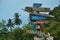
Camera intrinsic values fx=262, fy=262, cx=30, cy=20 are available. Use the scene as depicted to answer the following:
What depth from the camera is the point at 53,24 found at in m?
17.6

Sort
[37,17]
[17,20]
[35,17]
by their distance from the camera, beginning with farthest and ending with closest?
[17,20] → [37,17] → [35,17]

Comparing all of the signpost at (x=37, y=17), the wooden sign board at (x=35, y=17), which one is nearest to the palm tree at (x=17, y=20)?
the signpost at (x=37, y=17)

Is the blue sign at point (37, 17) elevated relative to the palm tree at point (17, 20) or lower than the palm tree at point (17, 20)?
elevated

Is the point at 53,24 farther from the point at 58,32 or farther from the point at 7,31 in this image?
the point at 7,31

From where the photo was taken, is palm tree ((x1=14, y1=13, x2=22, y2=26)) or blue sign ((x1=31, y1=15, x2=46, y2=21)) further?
palm tree ((x1=14, y1=13, x2=22, y2=26))

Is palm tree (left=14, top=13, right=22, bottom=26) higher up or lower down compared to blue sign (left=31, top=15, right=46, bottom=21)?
lower down

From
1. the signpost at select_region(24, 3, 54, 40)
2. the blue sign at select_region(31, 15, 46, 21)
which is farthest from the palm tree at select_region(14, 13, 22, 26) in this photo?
the blue sign at select_region(31, 15, 46, 21)

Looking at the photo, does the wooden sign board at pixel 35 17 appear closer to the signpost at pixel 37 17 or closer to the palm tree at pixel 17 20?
the signpost at pixel 37 17

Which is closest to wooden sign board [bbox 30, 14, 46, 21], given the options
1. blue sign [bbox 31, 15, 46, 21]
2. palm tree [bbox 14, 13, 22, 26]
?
blue sign [bbox 31, 15, 46, 21]

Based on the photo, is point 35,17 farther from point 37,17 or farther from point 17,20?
point 17,20

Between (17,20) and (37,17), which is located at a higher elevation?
(37,17)

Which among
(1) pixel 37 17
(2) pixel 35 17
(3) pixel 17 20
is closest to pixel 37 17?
(1) pixel 37 17

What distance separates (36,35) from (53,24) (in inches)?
62.9

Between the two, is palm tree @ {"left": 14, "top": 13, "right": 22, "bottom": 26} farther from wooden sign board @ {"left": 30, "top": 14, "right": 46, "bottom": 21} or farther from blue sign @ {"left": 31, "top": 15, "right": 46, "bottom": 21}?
blue sign @ {"left": 31, "top": 15, "right": 46, "bottom": 21}
